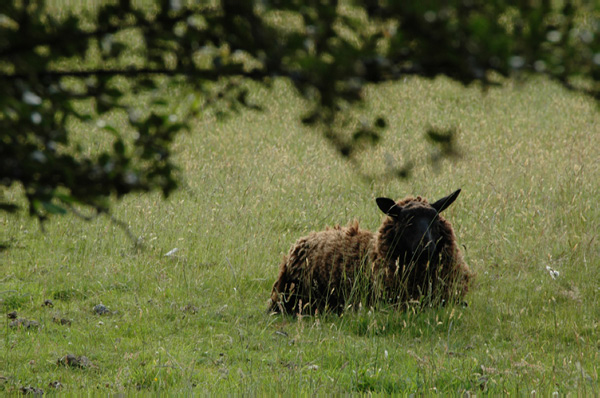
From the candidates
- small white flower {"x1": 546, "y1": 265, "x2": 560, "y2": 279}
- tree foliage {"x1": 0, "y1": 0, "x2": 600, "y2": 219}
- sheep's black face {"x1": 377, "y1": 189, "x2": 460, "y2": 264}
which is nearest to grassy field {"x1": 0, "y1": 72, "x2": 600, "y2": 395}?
small white flower {"x1": 546, "y1": 265, "x2": 560, "y2": 279}

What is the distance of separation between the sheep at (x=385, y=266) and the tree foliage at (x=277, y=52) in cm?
496

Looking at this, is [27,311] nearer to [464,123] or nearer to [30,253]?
[30,253]

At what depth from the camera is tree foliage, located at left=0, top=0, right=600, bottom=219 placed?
2.66 metres

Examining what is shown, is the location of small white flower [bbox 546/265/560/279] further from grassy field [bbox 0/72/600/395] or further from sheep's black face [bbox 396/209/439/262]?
sheep's black face [bbox 396/209/439/262]

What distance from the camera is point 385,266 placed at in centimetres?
810

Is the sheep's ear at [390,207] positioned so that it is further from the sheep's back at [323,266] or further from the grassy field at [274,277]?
the grassy field at [274,277]

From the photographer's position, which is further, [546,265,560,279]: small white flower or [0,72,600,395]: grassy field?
[546,265,560,279]: small white flower

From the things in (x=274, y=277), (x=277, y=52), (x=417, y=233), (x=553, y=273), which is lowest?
(x=274, y=277)

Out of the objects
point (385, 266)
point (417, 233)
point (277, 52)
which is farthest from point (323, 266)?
point (277, 52)

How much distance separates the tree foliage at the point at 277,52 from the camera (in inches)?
105

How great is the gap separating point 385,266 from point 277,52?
18.5 feet

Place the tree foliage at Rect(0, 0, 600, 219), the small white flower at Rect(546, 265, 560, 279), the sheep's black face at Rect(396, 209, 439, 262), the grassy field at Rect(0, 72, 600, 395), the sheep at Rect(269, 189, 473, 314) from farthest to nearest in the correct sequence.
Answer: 1. the small white flower at Rect(546, 265, 560, 279)
2. the sheep at Rect(269, 189, 473, 314)
3. the sheep's black face at Rect(396, 209, 439, 262)
4. the grassy field at Rect(0, 72, 600, 395)
5. the tree foliage at Rect(0, 0, 600, 219)

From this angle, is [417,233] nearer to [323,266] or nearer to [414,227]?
[414,227]

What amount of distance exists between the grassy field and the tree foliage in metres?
0.45
